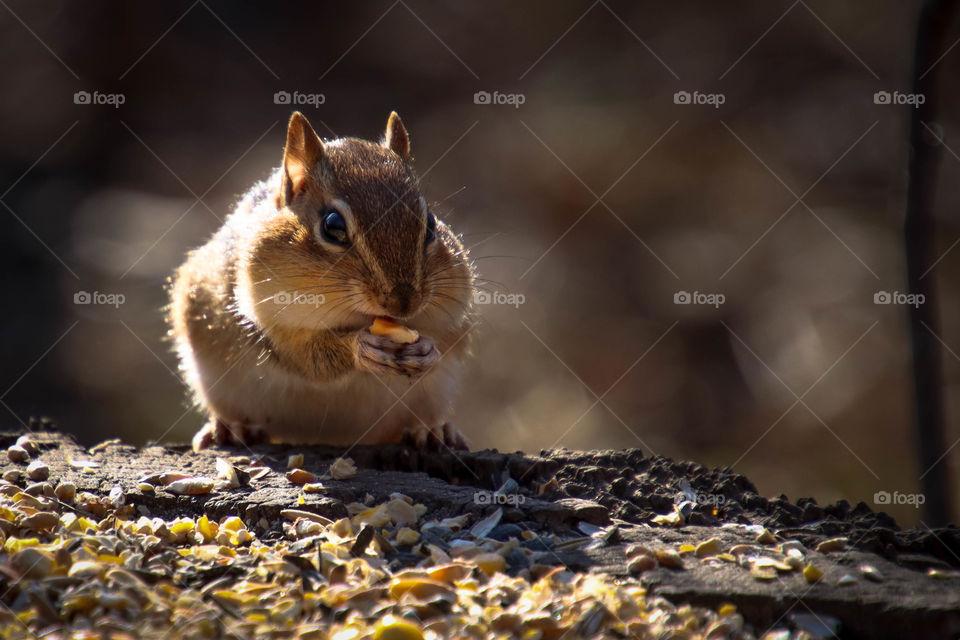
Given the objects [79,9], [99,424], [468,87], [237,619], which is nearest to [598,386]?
[468,87]

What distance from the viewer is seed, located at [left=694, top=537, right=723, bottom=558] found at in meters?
2.61

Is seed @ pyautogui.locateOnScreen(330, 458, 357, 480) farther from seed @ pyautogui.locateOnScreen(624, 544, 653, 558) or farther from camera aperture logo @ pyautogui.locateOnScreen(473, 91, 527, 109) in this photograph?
camera aperture logo @ pyautogui.locateOnScreen(473, 91, 527, 109)

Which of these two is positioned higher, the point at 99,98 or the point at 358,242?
→ the point at 99,98

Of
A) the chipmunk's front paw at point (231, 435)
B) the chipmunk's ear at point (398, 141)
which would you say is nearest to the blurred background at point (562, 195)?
the chipmunk's front paw at point (231, 435)

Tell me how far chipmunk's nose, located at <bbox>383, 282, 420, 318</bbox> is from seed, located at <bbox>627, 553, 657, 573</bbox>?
4.77 ft

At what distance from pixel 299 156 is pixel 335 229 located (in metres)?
0.55

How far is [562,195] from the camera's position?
28.0ft

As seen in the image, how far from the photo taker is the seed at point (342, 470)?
3.33 m

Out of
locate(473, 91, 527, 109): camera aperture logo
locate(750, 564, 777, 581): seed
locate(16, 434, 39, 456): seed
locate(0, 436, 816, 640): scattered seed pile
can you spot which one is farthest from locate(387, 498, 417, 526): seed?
locate(473, 91, 527, 109): camera aperture logo

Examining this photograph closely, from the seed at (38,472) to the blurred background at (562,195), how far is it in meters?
4.29

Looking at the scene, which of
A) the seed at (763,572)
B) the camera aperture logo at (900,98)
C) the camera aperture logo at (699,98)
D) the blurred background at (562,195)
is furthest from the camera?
the camera aperture logo at (699,98)

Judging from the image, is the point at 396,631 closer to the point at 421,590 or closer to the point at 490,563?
the point at 421,590

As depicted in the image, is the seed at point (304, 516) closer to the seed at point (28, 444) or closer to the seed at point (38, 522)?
the seed at point (38, 522)

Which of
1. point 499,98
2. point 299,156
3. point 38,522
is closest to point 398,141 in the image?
point 299,156
